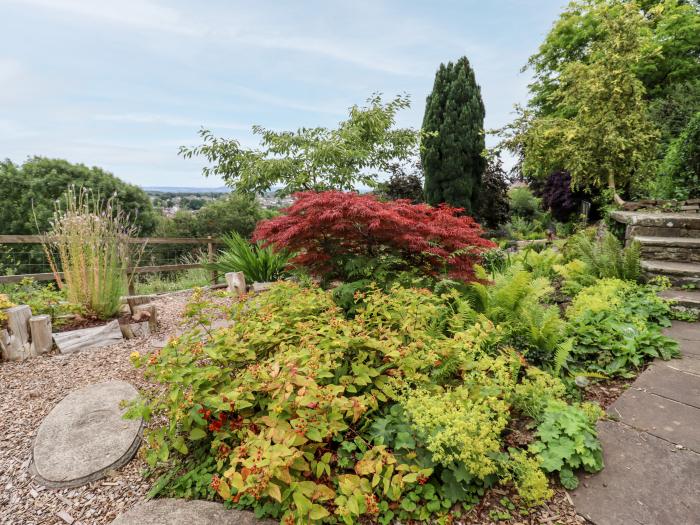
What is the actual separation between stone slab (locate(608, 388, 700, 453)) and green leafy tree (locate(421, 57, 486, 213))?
7.92 meters

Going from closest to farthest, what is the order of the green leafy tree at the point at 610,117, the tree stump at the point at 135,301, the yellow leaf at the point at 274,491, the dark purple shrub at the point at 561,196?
the yellow leaf at the point at 274,491 < the tree stump at the point at 135,301 < the green leafy tree at the point at 610,117 < the dark purple shrub at the point at 561,196

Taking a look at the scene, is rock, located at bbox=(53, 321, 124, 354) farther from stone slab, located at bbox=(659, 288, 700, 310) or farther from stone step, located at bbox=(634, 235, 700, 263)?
stone step, located at bbox=(634, 235, 700, 263)

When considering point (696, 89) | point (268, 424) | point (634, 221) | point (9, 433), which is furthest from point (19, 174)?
point (696, 89)

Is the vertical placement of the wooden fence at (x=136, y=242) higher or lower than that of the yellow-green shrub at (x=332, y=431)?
higher

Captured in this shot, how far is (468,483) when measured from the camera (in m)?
1.45

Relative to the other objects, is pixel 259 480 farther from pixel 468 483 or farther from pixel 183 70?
pixel 183 70

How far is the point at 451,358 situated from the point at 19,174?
18.1m

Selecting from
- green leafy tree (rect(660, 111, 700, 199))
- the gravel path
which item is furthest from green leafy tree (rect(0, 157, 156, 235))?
green leafy tree (rect(660, 111, 700, 199))

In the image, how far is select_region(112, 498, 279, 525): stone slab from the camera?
1362 mm

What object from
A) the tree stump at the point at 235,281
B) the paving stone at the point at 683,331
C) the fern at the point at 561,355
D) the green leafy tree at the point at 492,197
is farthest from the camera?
the green leafy tree at the point at 492,197

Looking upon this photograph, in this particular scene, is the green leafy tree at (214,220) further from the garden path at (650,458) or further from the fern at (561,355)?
the garden path at (650,458)

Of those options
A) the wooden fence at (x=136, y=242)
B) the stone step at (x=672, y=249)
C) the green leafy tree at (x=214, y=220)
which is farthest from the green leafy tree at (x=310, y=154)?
the green leafy tree at (x=214, y=220)

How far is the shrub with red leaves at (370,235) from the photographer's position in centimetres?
264

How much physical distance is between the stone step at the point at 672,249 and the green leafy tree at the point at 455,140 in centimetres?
560
